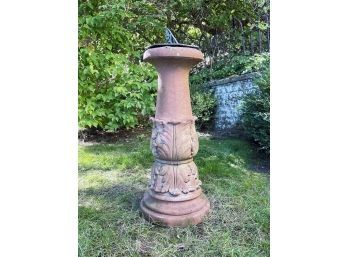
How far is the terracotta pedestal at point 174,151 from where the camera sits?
2012mm

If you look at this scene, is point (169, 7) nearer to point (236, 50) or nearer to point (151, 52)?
point (236, 50)

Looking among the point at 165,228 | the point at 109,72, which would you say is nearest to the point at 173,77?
the point at 165,228

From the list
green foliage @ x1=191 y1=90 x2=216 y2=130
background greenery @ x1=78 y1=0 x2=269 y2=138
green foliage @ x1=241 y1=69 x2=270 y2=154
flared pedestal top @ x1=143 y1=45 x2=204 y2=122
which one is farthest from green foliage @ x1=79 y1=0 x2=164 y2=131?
flared pedestal top @ x1=143 y1=45 x2=204 y2=122

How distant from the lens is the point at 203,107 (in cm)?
473

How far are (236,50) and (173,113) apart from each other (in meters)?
3.79

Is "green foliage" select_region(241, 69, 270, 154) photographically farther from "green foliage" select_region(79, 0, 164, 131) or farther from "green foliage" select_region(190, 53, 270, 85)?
"green foliage" select_region(79, 0, 164, 131)

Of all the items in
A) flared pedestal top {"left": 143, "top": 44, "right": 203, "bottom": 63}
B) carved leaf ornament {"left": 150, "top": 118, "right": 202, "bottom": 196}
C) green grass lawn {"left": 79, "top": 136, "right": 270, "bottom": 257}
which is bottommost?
green grass lawn {"left": 79, "top": 136, "right": 270, "bottom": 257}

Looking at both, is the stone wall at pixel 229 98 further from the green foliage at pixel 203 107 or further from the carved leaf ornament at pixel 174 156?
the carved leaf ornament at pixel 174 156

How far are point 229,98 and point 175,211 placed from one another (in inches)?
118

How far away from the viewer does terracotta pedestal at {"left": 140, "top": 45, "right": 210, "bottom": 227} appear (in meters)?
2.01

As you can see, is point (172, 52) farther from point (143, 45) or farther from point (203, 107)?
point (143, 45)

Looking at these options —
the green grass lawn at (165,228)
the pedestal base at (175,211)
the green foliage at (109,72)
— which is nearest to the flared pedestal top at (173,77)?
the pedestal base at (175,211)

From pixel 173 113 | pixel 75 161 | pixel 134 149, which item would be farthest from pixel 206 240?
pixel 134 149

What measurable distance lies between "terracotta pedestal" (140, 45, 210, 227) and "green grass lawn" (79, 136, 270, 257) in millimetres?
108
